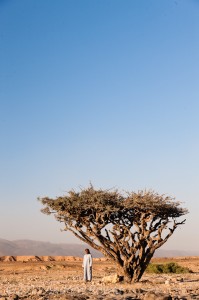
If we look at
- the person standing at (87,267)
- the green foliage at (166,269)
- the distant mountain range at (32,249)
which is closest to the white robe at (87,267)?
the person standing at (87,267)

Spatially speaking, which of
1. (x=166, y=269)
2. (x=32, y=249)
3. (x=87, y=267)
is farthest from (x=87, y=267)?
(x=32, y=249)

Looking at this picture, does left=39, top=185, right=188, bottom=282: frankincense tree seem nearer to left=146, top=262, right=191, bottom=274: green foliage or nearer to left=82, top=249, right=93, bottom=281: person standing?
left=82, top=249, right=93, bottom=281: person standing

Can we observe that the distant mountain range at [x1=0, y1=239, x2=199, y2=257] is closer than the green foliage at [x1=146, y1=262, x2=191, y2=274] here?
No

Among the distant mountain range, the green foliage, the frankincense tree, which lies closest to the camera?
the frankincense tree

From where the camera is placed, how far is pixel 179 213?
70.8 ft

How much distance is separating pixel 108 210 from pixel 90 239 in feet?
6.35

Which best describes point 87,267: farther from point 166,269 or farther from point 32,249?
point 32,249

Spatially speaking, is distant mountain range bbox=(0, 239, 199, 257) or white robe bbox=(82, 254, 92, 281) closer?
white robe bbox=(82, 254, 92, 281)

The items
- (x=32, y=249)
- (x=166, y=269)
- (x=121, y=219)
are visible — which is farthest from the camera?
(x=32, y=249)

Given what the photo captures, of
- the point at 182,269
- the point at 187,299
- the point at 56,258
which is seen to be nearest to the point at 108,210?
the point at 187,299

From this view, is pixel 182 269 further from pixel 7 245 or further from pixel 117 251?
pixel 7 245

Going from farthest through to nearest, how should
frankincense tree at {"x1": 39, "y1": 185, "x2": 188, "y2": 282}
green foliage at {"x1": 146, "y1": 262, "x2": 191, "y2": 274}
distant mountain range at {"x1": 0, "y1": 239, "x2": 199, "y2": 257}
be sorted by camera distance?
distant mountain range at {"x1": 0, "y1": 239, "x2": 199, "y2": 257} < green foliage at {"x1": 146, "y1": 262, "x2": 191, "y2": 274} < frankincense tree at {"x1": 39, "y1": 185, "x2": 188, "y2": 282}

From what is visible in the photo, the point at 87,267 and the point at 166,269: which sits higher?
the point at 166,269

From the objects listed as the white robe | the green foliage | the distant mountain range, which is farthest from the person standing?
the distant mountain range
